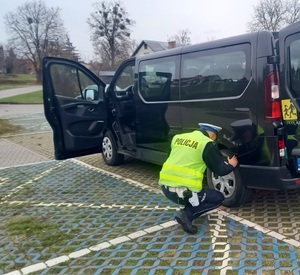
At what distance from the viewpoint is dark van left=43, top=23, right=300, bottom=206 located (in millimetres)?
3617

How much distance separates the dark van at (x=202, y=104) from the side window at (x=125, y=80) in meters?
0.02

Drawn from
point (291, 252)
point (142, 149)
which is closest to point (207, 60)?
point (142, 149)

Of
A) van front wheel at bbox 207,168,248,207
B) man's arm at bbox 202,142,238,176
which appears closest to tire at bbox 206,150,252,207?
van front wheel at bbox 207,168,248,207

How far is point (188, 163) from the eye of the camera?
3.32 m

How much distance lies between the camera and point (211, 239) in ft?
11.2

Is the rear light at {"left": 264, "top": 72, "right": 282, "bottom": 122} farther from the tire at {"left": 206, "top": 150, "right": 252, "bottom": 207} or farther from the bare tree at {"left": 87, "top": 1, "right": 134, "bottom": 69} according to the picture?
the bare tree at {"left": 87, "top": 1, "right": 134, "bottom": 69}

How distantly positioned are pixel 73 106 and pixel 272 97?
347cm

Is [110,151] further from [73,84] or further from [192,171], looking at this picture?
[192,171]

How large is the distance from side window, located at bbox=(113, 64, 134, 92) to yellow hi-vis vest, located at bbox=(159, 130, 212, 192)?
2798 millimetres

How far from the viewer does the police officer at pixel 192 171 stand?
3305 millimetres

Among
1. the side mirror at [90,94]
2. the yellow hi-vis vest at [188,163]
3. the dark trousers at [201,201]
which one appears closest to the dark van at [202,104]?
the side mirror at [90,94]

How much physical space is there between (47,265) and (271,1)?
42911 mm

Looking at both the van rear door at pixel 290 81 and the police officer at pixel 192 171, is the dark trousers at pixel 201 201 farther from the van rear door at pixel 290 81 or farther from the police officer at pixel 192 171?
the van rear door at pixel 290 81

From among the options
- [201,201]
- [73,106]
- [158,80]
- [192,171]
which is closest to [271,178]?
[201,201]
